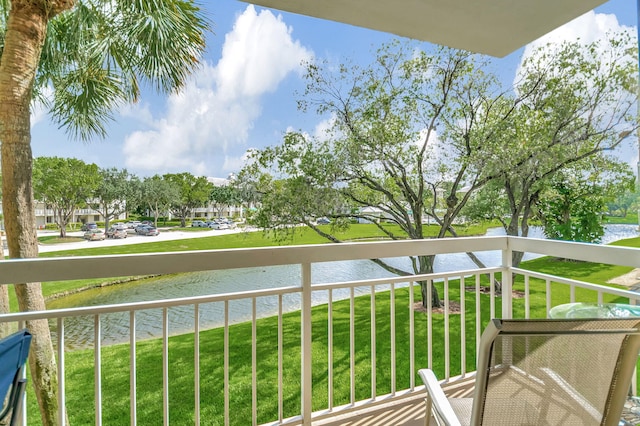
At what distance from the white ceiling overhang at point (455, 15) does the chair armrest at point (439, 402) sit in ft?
6.17

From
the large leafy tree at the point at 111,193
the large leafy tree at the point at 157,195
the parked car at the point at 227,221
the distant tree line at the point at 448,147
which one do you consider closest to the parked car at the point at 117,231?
the large leafy tree at the point at 111,193

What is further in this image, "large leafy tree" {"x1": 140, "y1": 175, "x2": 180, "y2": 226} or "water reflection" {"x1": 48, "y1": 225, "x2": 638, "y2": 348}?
"large leafy tree" {"x1": 140, "y1": 175, "x2": 180, "y2": 226}

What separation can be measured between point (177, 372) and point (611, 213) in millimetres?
5207

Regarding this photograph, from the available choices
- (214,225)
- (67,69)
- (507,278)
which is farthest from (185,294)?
(507,278)

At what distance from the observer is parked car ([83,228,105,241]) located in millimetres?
3105

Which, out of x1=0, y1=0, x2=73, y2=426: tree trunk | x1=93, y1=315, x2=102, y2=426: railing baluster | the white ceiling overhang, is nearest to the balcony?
x1=93, y1=315, x2=102, y2=426: railing baluster

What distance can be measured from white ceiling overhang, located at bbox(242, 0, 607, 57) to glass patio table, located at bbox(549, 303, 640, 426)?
1620 millimetres

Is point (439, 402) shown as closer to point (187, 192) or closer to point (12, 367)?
point (12, 367)

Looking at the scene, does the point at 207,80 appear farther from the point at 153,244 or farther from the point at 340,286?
the point at 340,286

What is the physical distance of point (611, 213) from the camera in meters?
4.30

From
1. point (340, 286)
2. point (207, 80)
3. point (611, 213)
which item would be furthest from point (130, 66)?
point (611, 213)

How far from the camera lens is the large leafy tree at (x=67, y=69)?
9.04 feet

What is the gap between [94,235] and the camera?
10.3ft

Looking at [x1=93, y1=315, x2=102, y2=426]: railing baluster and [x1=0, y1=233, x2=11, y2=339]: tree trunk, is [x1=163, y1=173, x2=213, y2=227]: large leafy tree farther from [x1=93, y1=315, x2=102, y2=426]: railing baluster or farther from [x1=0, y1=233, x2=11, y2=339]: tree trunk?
[x1=93, y1=315, x2=102, y2=426]: railing baluster
